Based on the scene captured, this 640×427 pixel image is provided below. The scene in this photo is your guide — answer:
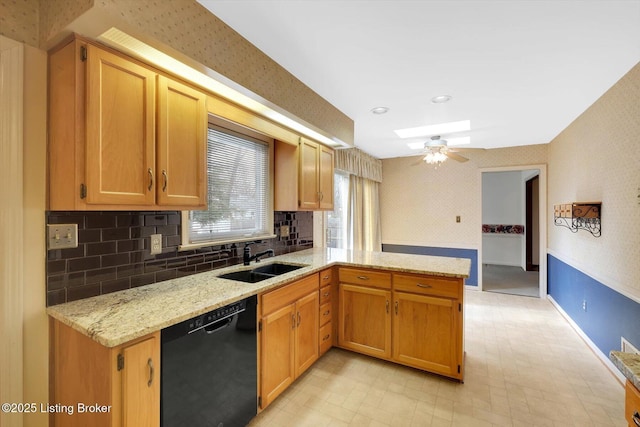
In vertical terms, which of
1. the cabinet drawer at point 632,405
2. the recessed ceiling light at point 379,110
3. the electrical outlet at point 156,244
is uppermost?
the recessed ceiling light at point 379,110

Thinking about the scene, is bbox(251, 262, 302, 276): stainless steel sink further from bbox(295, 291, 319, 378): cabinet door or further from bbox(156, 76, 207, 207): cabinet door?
bbox(156, 76, 207, 207): cabinet door

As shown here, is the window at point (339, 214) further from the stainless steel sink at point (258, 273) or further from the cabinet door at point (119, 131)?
the cabinet door at point (119, 131)

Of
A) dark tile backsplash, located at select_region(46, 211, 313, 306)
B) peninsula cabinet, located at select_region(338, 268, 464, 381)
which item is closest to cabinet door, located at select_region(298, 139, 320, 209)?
peninsula cabinet, located at select_region(338, 268, 464, 381)

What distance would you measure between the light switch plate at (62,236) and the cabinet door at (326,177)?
6.70ft

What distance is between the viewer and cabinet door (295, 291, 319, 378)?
2117 mm

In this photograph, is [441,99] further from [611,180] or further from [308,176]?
[611,180]

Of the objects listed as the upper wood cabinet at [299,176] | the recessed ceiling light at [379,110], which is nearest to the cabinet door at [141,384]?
the upper wood cabinet at [299,176]

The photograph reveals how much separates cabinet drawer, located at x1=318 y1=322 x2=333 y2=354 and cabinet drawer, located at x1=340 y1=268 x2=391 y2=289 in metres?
0.44

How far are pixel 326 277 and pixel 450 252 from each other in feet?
10.9

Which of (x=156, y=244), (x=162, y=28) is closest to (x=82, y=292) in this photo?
(x=156, y=244)

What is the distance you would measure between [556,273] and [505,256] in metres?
3.00

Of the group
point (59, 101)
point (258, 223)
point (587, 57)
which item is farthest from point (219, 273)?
point (587, 57)

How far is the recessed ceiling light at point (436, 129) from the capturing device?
334 cm

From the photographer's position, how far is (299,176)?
2.72 metres
